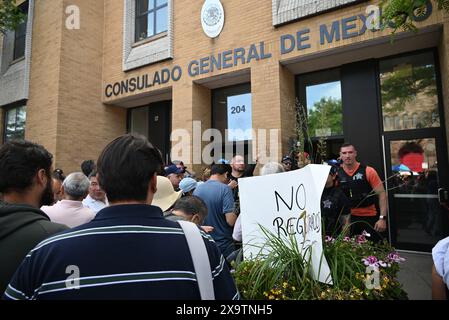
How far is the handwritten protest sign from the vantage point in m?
1.85

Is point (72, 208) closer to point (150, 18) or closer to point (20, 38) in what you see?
point (150, 18)

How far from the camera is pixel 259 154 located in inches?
262

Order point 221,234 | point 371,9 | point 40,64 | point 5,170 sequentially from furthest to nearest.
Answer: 1. point 40,64
2. point 371,9
3. point 221,234
4. point 5,170

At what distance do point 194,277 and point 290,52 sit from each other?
6.17 meters

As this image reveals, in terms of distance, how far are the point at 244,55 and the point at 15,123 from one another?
27.8 ft

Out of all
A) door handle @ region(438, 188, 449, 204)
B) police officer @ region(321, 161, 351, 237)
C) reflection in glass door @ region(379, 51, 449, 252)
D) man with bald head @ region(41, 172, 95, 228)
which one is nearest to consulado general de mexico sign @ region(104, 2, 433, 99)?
reflection in glass door @ region(379, 51, 449, 252)

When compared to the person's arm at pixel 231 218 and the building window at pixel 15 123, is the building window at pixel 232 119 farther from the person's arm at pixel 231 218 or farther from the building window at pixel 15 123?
the building window at pixel 15 123

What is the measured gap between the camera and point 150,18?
9.20 meters

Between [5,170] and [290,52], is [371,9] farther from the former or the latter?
[5,170]

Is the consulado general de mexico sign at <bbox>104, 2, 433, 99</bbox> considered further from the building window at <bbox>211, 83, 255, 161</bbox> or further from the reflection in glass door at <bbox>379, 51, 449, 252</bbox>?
the reflection in glass door at <bbox>379, 51, 449, 252</bbox>

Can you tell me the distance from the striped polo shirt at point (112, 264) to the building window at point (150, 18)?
28.4 ft

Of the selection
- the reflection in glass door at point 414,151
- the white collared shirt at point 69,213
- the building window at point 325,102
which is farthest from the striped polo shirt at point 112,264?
the building window at point 325,102

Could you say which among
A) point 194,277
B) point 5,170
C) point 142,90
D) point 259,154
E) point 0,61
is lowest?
point 194,277
